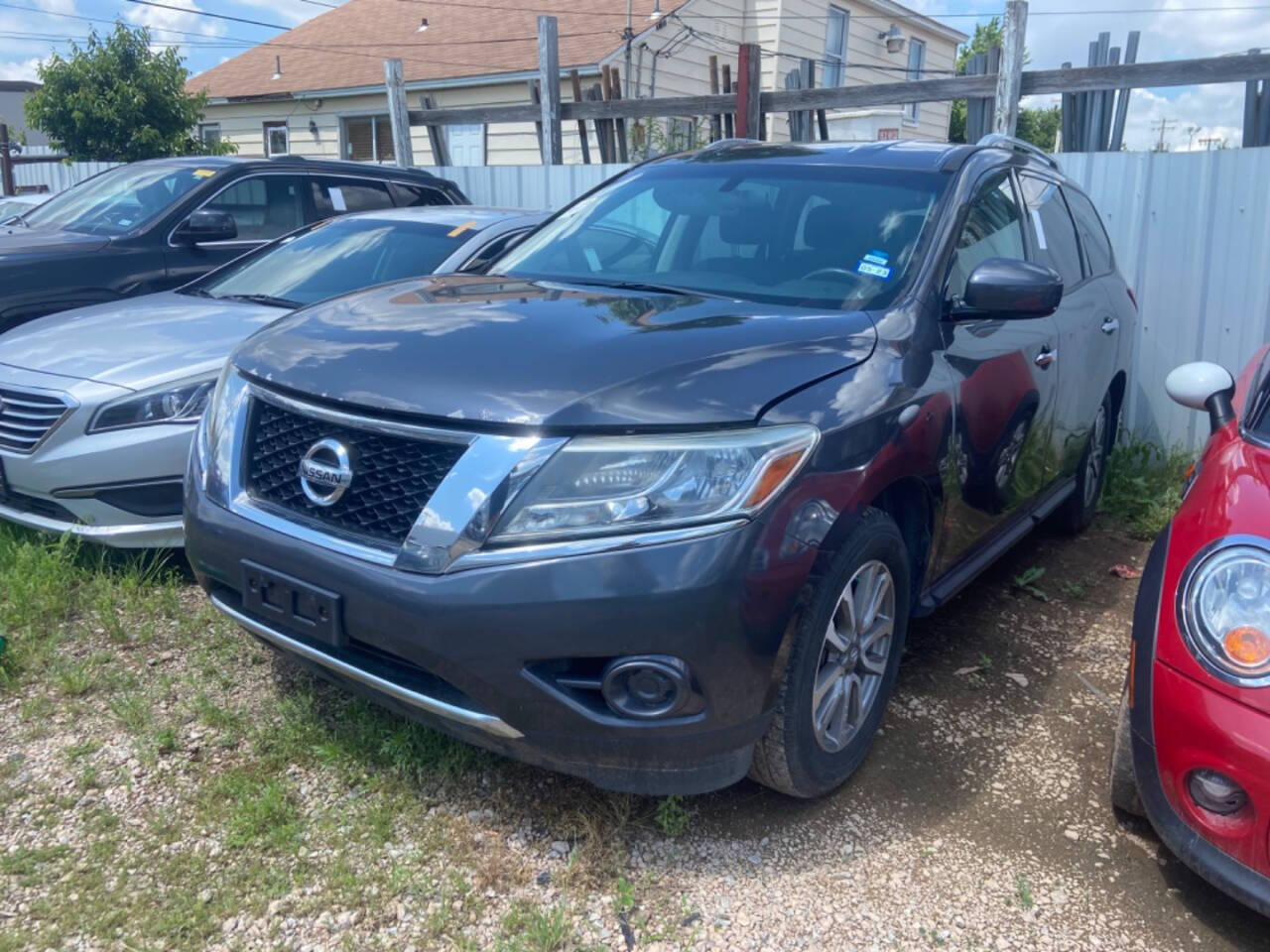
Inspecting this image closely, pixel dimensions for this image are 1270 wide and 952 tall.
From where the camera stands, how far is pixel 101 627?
379cm

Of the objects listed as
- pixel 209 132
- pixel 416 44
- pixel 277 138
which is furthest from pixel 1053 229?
pixel 209 132

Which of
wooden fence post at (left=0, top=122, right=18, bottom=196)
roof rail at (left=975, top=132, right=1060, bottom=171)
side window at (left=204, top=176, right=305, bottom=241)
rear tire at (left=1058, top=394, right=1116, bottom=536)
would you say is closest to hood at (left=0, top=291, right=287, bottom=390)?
side window at (left=204, top=176, right=305, bottom=241)

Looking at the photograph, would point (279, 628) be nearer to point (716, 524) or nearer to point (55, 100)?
point (716, 524)

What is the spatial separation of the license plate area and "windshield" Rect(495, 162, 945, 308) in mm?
1451

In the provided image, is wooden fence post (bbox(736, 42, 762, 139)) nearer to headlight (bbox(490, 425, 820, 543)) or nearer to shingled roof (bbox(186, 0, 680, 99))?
headlight (bbox(490, 425, 820, 543))

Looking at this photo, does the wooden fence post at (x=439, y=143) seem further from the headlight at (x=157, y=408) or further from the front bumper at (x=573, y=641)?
the front bumper at (x=573, y=641)

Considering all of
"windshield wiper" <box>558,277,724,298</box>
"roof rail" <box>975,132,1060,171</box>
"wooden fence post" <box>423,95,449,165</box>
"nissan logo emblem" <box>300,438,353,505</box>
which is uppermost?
"wooden fence post" <box>423,95,449,165</box>

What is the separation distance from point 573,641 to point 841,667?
2.80 feet

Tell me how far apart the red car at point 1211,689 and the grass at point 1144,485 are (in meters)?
3.00

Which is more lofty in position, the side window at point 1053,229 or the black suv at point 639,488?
the side window at point 1053,229

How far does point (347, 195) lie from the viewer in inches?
285

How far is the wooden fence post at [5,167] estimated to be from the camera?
17.0 meters

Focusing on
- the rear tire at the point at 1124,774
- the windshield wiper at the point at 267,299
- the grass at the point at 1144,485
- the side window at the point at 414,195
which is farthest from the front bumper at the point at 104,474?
the grass at the point at 1144,485

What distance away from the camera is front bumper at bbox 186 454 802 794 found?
2324 millimetres
